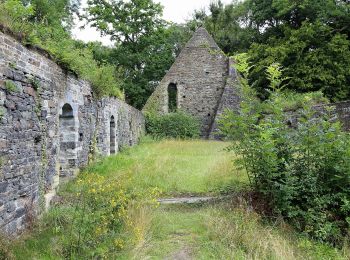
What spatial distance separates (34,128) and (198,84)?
779 inches

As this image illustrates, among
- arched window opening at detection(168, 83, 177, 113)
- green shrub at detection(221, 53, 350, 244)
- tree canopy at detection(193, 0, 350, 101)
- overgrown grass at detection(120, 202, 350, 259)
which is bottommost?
overgrown grass at detection(120, 202, 350, 259)

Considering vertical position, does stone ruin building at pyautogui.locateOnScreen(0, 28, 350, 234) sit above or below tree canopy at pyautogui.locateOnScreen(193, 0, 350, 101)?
below

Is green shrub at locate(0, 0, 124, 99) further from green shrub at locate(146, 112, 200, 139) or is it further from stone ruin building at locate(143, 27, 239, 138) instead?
stone ruin building at locate(143, 27, 239, 138)

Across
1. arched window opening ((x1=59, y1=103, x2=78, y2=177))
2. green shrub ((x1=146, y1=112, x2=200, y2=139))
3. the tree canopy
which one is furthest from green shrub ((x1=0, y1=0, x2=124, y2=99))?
the tree canopy

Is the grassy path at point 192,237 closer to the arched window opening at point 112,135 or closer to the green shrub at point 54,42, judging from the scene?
the green shrub at point 54,42

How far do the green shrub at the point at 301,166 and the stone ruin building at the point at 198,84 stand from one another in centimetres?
1768

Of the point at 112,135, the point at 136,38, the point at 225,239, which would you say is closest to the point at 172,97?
the point at 136,38

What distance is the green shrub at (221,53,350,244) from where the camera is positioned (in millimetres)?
6469

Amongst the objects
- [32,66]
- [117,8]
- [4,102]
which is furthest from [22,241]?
[117,8]

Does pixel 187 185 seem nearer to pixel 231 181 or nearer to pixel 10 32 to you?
pixel 231 181

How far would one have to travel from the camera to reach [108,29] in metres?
31.2

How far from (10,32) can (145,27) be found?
26106 mm

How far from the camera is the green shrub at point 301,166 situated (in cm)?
647

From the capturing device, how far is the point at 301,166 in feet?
23.3
